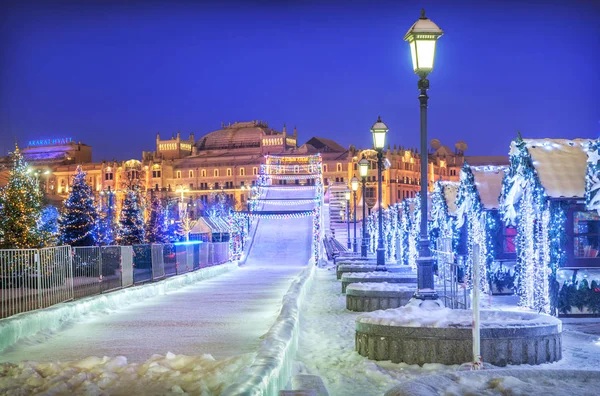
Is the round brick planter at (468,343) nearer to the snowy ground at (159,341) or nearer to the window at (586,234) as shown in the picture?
the snowy ground at (159,341)

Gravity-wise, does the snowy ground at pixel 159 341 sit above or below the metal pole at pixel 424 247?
below

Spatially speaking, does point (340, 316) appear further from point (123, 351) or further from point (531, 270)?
point (123, 351)

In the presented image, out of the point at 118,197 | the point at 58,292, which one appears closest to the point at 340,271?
the point at 58,292

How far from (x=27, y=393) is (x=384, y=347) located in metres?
4.73

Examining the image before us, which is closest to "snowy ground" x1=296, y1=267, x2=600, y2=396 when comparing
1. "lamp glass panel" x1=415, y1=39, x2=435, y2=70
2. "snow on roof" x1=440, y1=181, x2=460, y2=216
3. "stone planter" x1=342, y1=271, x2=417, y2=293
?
"stone planter" x1=342, y1=271, x2=417, y2=293

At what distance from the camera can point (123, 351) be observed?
9859 millimetres

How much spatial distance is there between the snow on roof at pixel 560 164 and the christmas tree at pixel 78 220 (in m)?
25.9

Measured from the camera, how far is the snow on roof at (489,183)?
19.8 metres

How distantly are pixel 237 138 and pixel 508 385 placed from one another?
185m

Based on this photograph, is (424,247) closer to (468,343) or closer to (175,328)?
(468,343)

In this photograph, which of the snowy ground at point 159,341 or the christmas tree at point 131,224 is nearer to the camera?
the snowy ground at point 159,341

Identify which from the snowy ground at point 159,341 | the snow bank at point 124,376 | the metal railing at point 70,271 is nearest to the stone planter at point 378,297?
the snowy ground at point 159,341

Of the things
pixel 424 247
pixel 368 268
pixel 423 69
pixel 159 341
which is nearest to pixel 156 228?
pixel 368 268

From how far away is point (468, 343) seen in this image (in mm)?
9641
